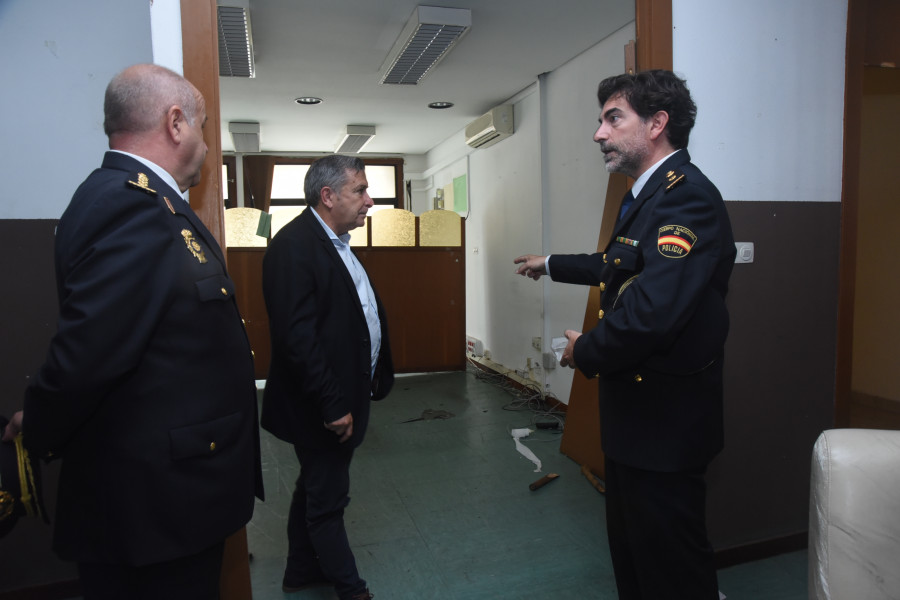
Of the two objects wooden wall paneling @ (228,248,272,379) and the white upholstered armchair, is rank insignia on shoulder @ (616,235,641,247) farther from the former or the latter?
wooden wall paneling @ (228,248,272,379)

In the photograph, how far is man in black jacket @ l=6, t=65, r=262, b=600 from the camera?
0.96 metres

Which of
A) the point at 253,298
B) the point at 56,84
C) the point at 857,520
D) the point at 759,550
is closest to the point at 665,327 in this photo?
the point at 857,520

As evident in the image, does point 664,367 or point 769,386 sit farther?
point 769,386

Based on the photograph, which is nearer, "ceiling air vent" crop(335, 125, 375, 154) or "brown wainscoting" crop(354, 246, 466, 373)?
"brown wainscoting" crop(354, 246, 466, 373)

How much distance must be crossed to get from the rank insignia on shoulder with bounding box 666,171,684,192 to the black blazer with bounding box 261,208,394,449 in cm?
101

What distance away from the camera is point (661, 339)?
129 cm

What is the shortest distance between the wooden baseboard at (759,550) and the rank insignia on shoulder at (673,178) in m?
1.58

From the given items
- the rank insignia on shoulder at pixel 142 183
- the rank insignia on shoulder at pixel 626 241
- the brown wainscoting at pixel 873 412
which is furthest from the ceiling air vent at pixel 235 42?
the brown wainscoting at pixel 873 412

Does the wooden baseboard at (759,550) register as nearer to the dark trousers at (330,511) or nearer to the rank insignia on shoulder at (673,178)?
the dark trousers at (330,511)

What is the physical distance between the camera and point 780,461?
2299 mm

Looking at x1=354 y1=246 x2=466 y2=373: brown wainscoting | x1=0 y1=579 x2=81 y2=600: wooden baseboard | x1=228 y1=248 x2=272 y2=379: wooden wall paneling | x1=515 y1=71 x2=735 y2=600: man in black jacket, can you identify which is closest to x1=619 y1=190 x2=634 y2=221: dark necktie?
x1=515 y1=71 x2=735 y2=600: man in black jacket

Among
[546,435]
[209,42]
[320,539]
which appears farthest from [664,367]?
[546,435]

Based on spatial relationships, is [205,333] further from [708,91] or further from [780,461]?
[780,461]

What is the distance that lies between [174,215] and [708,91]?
186 cm
